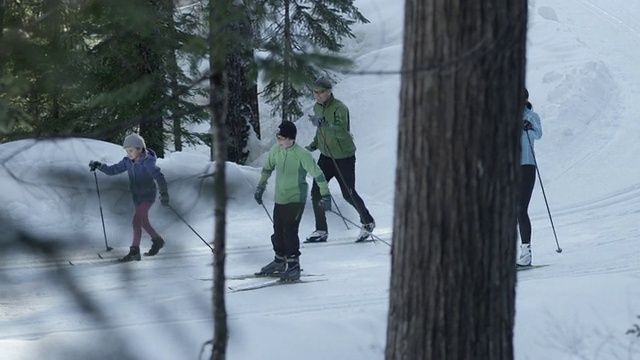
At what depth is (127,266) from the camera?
3.69 m

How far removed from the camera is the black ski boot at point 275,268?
9.28m

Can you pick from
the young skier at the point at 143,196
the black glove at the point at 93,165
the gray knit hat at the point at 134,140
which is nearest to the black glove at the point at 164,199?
the young skier at the point at 143,196

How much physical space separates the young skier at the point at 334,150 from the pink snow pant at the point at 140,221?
8.01m

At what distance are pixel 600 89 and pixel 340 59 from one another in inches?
654

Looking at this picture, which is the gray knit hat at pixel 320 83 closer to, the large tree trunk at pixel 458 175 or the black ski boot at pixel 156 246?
the large tree trunk at pixel 458 175

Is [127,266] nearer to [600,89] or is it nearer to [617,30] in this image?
[600,89]

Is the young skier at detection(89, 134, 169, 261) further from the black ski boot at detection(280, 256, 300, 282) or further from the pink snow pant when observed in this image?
the black ski boot at detection(280, 256, 300, 282)

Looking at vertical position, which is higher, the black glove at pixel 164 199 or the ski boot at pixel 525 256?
the black glove at pixel 164 199

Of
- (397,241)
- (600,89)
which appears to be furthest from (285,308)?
(600,89)

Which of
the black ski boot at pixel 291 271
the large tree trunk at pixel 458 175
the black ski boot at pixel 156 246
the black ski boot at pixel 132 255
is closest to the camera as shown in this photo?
the black ski boot at pixel 156 246

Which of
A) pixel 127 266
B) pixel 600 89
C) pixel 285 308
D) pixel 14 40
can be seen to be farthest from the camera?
pixel 600 89

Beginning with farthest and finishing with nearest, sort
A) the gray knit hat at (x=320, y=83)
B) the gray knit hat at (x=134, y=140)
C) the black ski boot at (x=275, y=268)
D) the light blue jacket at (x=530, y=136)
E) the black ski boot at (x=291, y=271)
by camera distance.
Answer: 1. the light blue jacket at (x=530, y=136)
2. the black ski boot at (x=291, y=271)
3. the black ski boot at (x=275, y=268)
4. the gray knit hat at (x=134, y=140)
5. the gray knit hat at (x=320, y=83)

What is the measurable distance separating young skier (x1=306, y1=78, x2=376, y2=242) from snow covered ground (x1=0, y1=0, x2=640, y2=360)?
0.93 feet

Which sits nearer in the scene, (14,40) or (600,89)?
(14,40)
